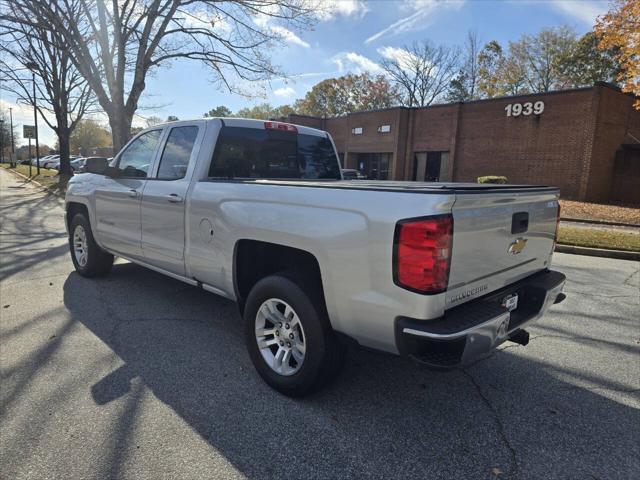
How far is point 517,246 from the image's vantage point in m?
2.87

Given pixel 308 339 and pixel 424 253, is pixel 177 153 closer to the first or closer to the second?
pixel 308 339

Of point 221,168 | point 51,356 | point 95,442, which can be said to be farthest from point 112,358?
point 221,168

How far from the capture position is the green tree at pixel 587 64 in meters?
39.8

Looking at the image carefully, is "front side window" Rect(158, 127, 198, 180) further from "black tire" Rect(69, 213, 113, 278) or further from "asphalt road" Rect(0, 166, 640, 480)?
"black tire" Rect(69, 213, 113, 278)

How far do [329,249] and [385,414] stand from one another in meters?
1.19

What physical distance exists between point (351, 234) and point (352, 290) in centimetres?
33

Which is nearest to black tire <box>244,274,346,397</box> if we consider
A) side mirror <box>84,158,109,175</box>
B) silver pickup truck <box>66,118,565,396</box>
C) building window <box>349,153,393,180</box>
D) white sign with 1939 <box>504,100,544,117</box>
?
silver pickup truck <box>66,118,565,396</box>

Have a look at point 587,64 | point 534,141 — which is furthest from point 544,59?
point 534,141

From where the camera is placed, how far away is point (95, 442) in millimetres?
2504

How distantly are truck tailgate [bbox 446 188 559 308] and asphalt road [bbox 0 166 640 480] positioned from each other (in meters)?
0.89

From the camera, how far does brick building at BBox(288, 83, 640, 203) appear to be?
2062 centimetres

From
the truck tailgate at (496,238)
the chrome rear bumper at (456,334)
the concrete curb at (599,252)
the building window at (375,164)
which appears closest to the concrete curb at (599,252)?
the concrete curb at (599,252)

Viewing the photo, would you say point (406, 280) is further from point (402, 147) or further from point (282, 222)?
point (402, 147)

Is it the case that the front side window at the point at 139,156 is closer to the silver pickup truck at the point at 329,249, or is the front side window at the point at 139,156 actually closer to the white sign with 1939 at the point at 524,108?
the silver pickup truck at the point at 329,249
